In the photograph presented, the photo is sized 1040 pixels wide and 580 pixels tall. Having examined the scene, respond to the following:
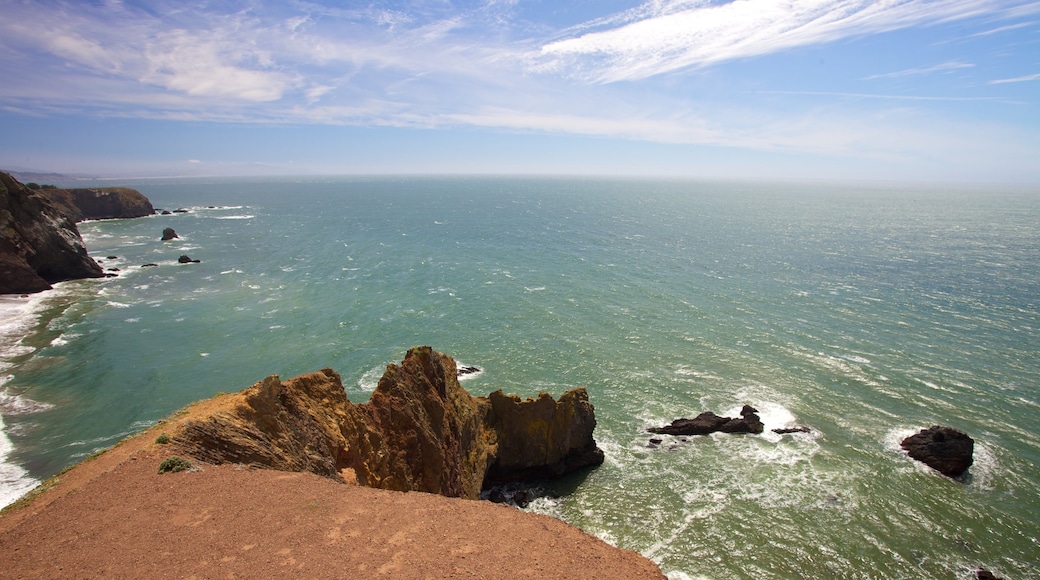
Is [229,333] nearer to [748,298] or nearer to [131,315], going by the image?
[131,315]

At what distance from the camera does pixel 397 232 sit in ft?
477

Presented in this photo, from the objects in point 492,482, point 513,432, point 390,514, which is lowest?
point 492,482

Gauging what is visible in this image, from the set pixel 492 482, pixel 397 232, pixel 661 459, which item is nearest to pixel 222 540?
pixel 492 482

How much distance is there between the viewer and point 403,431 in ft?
86.4

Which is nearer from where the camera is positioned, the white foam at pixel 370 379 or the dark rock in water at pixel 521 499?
the dark rock in water at pixel 521 499

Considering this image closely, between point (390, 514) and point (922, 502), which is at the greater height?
point (390, 514)

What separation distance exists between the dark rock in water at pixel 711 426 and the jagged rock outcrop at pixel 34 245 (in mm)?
93244

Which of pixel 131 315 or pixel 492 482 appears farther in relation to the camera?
pixel 131 315

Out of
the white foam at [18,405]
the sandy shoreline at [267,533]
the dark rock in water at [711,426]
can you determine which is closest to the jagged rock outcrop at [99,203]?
the white foam at [18,405]

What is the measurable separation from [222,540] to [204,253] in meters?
116

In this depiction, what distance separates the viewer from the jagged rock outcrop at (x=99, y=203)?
153250 millimetres

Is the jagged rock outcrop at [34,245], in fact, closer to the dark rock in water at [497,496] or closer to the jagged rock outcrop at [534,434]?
the jagged rock outcrop at [534,434]

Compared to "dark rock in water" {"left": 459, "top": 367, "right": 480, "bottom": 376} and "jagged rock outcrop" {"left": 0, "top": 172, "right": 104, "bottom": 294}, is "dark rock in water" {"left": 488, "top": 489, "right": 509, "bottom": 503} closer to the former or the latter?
"dark rock in water" {"left": 459, "top": 367, "right": 480, "bottom": 376}

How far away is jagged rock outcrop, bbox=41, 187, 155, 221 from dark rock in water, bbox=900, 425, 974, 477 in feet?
664
